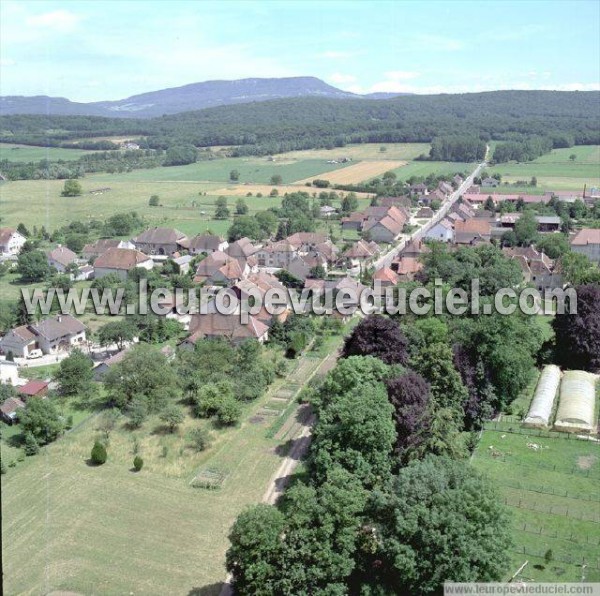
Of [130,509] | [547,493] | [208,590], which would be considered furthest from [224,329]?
[547,493]

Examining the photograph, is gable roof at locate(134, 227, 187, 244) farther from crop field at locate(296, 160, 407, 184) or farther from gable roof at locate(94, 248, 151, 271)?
crop field at locate(296, 160, 407, 184)

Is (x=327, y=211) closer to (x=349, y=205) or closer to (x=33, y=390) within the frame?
(x=349, y=205)

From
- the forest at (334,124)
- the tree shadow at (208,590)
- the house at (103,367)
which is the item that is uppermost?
the forest at (334,124)

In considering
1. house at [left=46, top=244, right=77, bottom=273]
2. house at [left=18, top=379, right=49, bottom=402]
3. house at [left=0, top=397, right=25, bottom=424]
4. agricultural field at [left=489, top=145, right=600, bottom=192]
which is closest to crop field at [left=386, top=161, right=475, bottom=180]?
agricultural field at [left=489, top=145, right=600, bottom=192]

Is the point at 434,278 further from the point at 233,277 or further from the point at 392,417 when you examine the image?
the point at 392,417

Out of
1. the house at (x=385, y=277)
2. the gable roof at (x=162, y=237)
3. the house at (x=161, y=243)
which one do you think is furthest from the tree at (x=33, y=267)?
the house at (x=385, y=277)

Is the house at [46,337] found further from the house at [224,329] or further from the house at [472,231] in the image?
the house at [472,231]
